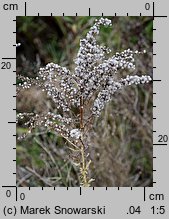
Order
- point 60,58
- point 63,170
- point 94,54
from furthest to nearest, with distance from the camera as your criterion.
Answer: point 60,58 < point 63,170 < point 94,54

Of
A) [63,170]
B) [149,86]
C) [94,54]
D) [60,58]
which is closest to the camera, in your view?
[94,54]

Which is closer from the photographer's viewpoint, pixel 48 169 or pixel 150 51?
pixel 48 169

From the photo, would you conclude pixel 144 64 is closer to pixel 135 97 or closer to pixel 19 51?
pixel 135 97

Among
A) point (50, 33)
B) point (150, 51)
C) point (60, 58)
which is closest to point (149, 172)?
point (150, 51)

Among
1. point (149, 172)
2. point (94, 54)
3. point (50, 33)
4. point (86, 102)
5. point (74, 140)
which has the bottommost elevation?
point (149, 172)

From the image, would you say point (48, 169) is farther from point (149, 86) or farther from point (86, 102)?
point (86, 102)

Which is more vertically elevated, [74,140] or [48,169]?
[74,140]
